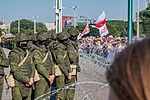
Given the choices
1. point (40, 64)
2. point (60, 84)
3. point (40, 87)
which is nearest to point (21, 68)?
point (40, 64)

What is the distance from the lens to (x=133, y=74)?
956 millimetres

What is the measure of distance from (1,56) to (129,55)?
6392mm

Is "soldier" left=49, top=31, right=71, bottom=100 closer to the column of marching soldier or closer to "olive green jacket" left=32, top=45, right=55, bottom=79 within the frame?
the column of marching soldier

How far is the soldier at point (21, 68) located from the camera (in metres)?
6.26

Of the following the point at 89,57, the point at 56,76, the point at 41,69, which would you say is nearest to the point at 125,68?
the point at 41,69

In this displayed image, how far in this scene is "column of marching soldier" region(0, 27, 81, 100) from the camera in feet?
20.9

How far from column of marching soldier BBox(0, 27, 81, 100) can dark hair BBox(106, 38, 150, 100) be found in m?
5.31

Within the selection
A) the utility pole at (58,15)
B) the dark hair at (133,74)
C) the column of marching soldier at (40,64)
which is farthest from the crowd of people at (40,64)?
the utility pole at (58,15)

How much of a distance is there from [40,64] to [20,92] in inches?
28.2

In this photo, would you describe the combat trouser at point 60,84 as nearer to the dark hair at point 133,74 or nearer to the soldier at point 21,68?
the soldier at point 21,68

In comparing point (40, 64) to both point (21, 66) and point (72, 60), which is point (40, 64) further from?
point (72, 60)

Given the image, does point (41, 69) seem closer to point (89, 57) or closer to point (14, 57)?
point (14, 57)

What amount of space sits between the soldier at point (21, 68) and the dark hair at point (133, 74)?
209 inches

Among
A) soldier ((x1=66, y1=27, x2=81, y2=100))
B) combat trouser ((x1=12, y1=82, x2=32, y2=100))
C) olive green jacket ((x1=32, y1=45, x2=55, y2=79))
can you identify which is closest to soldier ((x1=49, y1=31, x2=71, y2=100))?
soldier ((x1=66, y1=27, x2=81, y2=100))
